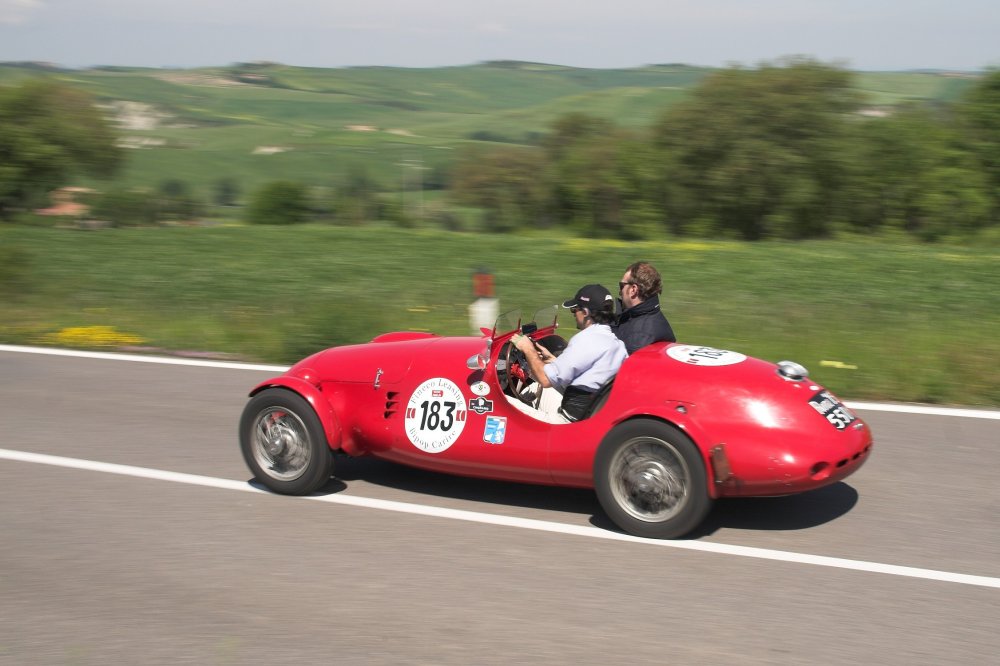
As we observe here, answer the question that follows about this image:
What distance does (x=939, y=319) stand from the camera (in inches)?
494

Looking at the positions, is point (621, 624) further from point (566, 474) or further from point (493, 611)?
point (566, 474)

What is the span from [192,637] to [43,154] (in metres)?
38.2

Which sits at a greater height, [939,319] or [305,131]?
[305,131]

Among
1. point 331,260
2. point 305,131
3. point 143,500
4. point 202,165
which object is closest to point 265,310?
point 143,500

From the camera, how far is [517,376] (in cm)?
623

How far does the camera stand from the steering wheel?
6.15 m

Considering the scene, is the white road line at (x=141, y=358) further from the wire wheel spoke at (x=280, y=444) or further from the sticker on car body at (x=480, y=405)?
the sticker on car body at (x=480, y=405)

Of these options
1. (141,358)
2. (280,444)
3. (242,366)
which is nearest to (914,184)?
(242,366)

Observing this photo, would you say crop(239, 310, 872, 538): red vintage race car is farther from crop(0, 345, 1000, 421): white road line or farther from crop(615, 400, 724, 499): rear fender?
crop(0, 345, 1000, 421): white road line

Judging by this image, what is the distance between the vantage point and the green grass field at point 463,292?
10367 mm

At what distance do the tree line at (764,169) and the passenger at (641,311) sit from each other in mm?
27334

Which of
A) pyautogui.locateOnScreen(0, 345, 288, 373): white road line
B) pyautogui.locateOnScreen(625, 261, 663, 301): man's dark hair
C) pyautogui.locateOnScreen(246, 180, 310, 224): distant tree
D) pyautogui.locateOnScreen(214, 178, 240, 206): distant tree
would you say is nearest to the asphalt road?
pyautogui.locateOnScreen(625, 261, 663, 301): man's dark hair

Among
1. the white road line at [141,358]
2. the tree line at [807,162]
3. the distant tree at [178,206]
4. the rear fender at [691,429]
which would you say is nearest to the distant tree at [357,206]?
the distant tree at [178,206]

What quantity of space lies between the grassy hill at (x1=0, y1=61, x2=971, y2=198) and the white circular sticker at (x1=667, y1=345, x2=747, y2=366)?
→ 29338 mm
